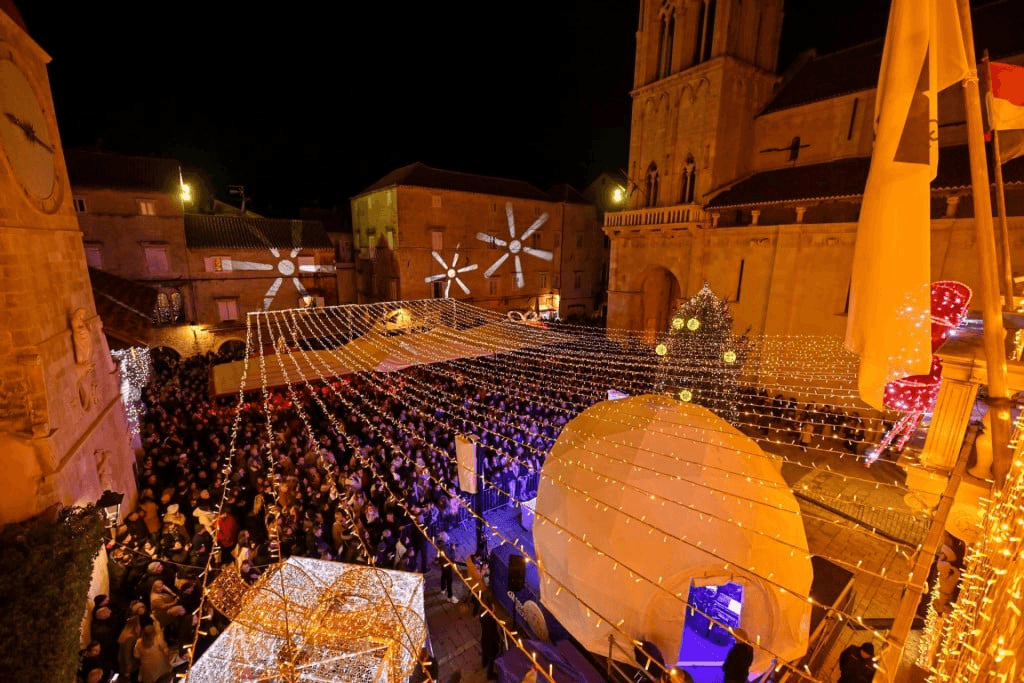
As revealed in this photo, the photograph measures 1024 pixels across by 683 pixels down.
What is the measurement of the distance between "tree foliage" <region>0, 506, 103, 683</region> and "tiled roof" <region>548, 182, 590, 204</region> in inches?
1117

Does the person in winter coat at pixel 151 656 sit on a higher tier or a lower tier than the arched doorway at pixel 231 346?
lower

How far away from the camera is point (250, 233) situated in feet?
70.5

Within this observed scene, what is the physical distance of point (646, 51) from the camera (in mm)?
18344

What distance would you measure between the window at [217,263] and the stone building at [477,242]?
748 cm

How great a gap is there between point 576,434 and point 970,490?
14.1 ft

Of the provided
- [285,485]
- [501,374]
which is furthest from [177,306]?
[285,485]

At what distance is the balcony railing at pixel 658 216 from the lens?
663 inches

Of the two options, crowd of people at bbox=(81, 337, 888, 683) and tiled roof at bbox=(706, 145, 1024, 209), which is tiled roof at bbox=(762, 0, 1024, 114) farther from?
crowd of people at bbox=(81, 337, 888, 683)

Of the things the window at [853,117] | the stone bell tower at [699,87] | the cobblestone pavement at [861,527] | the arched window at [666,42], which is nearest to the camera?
the cobblestone pavement at [861,527]

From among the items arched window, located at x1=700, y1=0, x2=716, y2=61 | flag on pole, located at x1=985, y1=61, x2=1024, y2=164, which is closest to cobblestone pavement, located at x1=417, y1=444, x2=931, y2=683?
flag on pole, located at x1=985, y1=61, x2=1024, y2=164

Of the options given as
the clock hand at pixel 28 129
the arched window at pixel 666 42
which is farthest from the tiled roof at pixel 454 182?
the clock hand at pixel 28 129

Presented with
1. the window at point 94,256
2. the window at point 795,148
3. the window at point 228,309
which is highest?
the window at point 795,148

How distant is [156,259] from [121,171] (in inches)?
149

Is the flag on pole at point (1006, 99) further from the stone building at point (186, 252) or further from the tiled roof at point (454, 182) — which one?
the tiled roof at point (454, 182)
